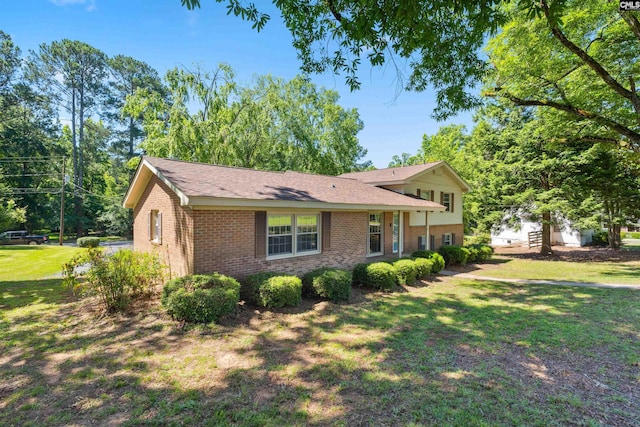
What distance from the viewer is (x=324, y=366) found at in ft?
15.3

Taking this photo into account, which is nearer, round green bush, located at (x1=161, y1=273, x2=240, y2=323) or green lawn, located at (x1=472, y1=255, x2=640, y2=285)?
round green bush, located at (x1=161, y1=273, x2=240, y2=323)

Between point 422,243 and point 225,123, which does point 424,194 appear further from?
point 225,123

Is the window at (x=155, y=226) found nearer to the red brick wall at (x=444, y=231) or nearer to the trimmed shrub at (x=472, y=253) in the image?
the red brick wall at (x=444, y=231)

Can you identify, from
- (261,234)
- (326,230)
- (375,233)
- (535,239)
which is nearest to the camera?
(261,234)

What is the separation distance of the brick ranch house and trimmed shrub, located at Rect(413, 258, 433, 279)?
166 cm

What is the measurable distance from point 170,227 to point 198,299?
3.58 metres

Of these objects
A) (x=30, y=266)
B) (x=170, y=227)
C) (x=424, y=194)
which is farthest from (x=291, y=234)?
(x=30, y=266)

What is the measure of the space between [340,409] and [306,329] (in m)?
2.79

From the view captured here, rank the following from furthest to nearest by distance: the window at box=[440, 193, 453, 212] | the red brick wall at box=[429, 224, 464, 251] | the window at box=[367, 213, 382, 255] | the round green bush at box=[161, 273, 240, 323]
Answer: the window at box=[440, 193, 453, 212] → the red brick wall at box=[429, 224, 464, 251] → the window at box=[367, 213, 382, 255] → the round green bush at box=[161, 273, 240, 323]

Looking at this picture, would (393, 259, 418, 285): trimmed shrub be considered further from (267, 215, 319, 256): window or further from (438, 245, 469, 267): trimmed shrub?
(438, 245, 469, 267): trimmed shrub

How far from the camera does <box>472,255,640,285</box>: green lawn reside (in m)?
11.9

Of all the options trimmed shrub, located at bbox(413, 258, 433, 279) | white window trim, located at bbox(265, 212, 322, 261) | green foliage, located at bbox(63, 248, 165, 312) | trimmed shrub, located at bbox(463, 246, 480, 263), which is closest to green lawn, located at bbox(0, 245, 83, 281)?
green foliage, located at bbox(63, 248, 165, 312)

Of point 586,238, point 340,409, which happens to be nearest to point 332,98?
point 586,238

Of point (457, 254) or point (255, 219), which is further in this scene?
point (457, 254)
